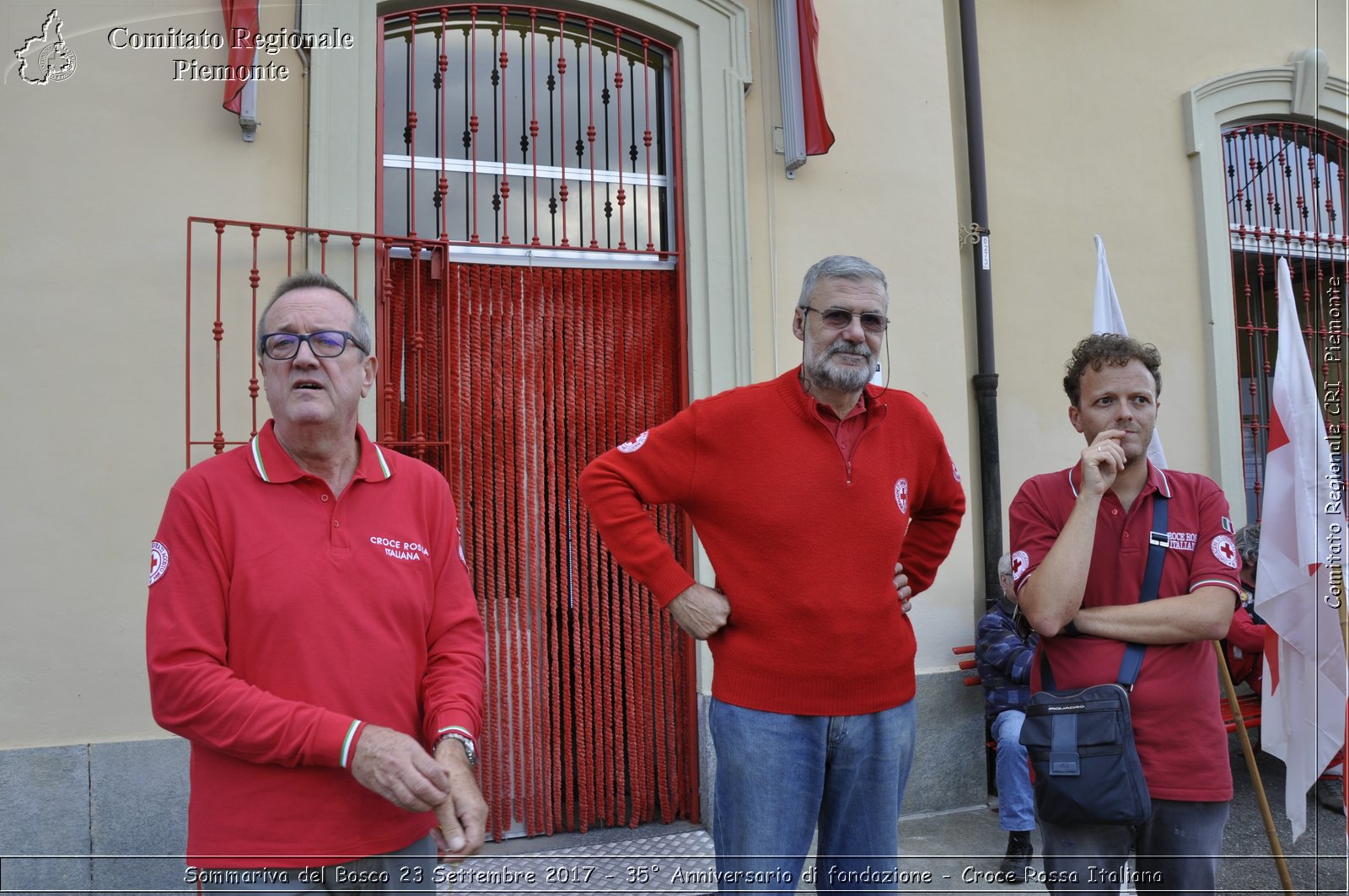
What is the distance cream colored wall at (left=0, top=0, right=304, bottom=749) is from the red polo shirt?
3.47m

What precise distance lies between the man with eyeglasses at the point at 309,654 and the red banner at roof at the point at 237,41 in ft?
7.50

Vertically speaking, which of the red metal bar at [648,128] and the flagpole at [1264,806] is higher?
the red metal bar at [648,128]

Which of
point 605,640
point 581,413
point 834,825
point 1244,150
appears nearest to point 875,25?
point 581,413

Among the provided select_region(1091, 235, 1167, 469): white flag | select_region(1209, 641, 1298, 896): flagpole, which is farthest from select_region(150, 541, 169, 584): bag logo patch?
select_region(1091, 235, 1167, 469): white flag

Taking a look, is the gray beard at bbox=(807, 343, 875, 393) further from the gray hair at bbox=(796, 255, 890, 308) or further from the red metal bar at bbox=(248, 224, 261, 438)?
the red metal bar at bbox=(248, 224, 261, 438)

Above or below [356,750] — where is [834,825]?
below

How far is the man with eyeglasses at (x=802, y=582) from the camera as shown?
238 cm

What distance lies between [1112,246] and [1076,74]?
116 cm

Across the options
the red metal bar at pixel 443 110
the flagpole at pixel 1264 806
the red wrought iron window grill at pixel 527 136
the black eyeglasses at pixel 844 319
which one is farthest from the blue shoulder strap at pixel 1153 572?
the red metal bar at pixel 443 110

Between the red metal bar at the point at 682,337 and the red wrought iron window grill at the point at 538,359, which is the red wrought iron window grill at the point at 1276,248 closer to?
the red metal bar at the point at 682,337

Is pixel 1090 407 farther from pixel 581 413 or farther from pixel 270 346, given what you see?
pixel 581 413

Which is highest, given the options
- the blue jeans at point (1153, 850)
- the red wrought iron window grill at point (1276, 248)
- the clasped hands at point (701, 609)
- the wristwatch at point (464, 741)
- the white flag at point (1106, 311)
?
the red wrought iron window grill at point (1276, 248)

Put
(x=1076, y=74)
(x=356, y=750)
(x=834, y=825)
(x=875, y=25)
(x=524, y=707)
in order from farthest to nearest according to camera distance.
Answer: (x=1076, y=74)
(x=875, y=25)
(x=524, y=707)
(x=834, y=825)
(x=356, y=750)

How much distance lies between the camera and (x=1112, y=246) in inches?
237
